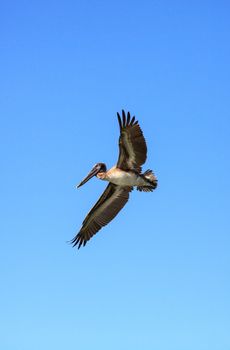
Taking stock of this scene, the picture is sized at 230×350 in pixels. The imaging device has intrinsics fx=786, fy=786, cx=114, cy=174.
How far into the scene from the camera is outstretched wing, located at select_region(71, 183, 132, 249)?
78.6 feet

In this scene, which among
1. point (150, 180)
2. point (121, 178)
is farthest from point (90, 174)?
point (150, 180)

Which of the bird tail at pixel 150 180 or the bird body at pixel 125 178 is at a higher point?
the bird tail at pixel 150 180

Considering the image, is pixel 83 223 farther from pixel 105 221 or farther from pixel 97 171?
pixel 97 171

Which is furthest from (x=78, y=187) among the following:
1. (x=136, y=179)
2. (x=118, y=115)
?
(x=118, y=115)

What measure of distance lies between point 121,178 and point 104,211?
222 centimetres

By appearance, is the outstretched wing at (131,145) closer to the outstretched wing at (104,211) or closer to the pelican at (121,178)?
the pelican at (121,178)

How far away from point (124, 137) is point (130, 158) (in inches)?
34.2

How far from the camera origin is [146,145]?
21469mm

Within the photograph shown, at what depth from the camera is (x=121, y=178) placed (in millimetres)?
22562

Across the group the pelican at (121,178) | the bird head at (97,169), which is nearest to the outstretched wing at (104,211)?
the pelican at (121,178)

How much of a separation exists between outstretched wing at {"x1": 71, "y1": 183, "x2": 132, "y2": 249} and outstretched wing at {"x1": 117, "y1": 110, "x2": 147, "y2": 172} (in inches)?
63.3

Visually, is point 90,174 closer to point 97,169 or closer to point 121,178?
point 97,169

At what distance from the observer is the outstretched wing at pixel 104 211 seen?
24.0 m

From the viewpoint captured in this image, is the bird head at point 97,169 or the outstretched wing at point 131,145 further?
the bird head at point 97,169
